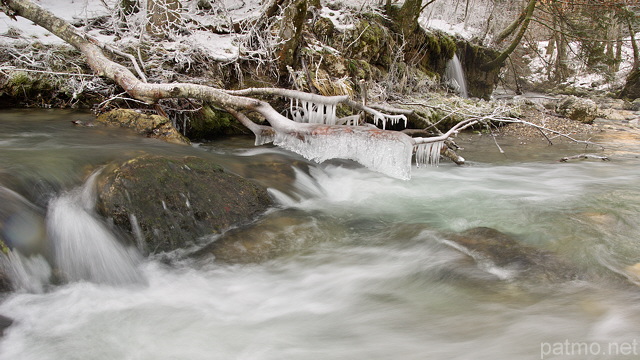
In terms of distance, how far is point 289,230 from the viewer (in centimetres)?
383

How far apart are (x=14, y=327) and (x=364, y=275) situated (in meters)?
2.28

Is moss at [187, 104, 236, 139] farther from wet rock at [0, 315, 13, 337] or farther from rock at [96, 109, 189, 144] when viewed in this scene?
wet rock at [0, 315, 13, 337]

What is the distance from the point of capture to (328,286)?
10.2ft

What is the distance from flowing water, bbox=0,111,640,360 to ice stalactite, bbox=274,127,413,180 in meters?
0.45

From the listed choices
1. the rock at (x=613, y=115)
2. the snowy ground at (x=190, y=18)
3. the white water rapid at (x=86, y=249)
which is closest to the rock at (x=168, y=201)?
the white water rapid at (x=86, y=249)

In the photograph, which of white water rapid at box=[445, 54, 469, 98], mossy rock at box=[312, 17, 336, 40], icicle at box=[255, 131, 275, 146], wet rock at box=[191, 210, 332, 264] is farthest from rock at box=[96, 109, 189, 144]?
white water rapid at box=[445, 54, 469, 98]

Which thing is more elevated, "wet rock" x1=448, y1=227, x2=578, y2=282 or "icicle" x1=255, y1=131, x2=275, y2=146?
"icicle" x1=255, y1=131, x2=275, y2=146

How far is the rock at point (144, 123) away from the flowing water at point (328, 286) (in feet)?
1.93

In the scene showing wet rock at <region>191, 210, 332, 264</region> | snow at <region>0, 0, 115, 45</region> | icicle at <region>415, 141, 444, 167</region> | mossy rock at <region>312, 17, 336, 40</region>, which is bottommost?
wet rock at <region>191, 210, 332, 264</region>

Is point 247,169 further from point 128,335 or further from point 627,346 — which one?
point 627,346

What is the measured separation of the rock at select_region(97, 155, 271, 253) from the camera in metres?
3.19

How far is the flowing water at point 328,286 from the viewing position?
92.0 inches

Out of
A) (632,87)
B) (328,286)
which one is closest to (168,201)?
(328,286)

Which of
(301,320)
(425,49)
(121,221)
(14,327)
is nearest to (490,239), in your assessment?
(301,320)
